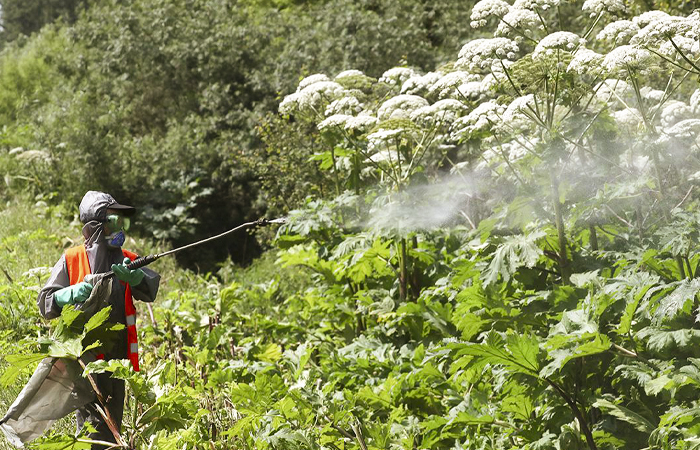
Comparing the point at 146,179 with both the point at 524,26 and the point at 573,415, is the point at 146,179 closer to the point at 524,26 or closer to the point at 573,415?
the point at 524,26

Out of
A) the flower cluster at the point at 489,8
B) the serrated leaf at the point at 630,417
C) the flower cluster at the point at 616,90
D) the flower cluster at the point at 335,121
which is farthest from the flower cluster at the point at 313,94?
the serrated leaf at the point at 630,417

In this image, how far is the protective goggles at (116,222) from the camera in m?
3.95

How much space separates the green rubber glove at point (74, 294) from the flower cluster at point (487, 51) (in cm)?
233

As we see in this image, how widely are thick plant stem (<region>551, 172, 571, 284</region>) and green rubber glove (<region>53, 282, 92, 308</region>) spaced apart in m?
2.33

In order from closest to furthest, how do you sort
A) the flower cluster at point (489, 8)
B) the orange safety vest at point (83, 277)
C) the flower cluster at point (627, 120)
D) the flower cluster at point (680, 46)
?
1. the flower cluster at point (680, 46)
2. the orange safety vest at point (83, 277)
3. the flower cluster at point (489, 8)
4. the flower cluster at point (627, 120)

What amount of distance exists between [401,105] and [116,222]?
2.15 metres

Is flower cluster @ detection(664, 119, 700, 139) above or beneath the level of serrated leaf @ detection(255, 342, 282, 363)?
above

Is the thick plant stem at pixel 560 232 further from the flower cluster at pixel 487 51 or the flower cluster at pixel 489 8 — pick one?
the flower cluster at pixel 489 8

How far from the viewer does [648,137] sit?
157 inches

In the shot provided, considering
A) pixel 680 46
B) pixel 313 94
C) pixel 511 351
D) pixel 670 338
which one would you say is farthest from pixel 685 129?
pixel 313 94

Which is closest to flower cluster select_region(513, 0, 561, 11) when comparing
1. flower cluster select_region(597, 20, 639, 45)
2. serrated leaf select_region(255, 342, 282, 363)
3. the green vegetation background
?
flower cluster select_region(597, 20, 639, 45)

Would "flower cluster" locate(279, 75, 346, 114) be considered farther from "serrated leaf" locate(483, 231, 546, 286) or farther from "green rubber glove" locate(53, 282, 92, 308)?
"green rubber glove" locate(53, 282, 92, 308)

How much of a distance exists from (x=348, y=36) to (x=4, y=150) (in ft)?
19.6

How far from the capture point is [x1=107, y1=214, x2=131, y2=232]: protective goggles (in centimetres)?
395
